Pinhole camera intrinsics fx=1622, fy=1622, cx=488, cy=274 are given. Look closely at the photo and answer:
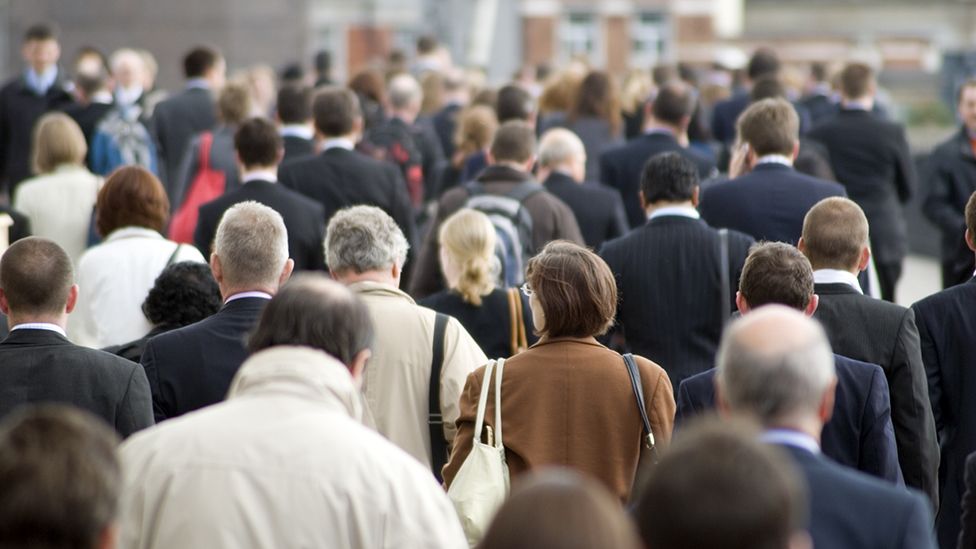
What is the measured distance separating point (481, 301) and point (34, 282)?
2.35 m

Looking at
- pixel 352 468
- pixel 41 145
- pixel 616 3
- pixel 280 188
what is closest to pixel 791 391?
pixel 352 468

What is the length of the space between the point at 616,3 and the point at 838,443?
45.8 m

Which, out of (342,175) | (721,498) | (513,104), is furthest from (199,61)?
(721,498)

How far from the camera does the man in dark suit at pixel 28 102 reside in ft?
45.6

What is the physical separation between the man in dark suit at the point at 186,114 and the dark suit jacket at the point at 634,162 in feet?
12.3

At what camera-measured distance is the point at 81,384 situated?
17.7ft

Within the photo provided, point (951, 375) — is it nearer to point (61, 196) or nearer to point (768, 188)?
point (768, 188)

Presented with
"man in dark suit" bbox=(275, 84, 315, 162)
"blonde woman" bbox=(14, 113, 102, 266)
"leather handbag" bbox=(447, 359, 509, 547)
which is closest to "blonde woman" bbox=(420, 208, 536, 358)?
"leather handbag" bbox=(447, 359, 509, 547)

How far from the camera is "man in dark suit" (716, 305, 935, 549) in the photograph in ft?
12.1

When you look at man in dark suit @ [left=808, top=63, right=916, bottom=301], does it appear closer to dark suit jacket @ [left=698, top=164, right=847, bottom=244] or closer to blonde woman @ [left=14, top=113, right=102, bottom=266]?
dark suit jacket @ [left=698, top=164, right=847, bottom=244]

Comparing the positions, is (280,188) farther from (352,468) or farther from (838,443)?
(352,468)

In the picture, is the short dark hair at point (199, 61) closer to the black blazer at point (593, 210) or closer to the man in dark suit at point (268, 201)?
the man in dark suit at point (268, 201)

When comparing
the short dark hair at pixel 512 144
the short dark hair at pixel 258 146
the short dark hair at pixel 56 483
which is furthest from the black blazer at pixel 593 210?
the short dark hair at pixel 56 483

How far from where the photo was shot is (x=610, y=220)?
9758 millimetres
